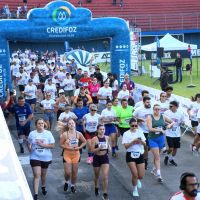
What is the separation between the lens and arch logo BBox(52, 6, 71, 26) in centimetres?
1900

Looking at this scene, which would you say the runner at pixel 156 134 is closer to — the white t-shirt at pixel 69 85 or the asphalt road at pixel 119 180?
the asphalt road at pixel 119 180

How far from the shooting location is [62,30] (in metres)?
19.0

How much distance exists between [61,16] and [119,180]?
9.77 meters

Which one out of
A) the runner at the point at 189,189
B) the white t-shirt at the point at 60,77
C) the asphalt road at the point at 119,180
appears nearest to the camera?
the runner at the point at 189,189

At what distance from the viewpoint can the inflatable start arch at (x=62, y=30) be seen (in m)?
18.6

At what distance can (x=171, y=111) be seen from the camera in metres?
11.6

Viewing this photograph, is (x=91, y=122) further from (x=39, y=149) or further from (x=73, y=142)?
(x=39, y=149)

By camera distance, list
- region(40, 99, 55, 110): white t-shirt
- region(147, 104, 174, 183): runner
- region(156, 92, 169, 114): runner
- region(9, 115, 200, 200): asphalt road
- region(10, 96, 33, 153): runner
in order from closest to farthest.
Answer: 1. region(9, 115, 200, 200): asphalt road
2. region(147, 104, 174, 183): runner
3. region(156, 92, 169, 114): runner
4. region(10, 96, 33, 153): runner
5. region(40, 99, 55, 110): white t-shirt

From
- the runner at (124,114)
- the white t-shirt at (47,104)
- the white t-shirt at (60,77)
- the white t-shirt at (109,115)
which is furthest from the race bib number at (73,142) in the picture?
the white t-shirt at (60,77)

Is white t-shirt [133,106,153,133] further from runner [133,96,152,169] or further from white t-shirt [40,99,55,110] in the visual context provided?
white t-shirt [40,99,55,110]

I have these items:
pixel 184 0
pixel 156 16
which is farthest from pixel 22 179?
pixel 184 0

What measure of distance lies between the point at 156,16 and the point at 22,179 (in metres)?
42.6

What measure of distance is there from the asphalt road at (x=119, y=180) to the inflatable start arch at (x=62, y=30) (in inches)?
270

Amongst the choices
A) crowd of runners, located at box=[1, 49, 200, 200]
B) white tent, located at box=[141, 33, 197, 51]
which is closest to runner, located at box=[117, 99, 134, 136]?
crowd of runners, located at box=[1, 49, 200, 200]
